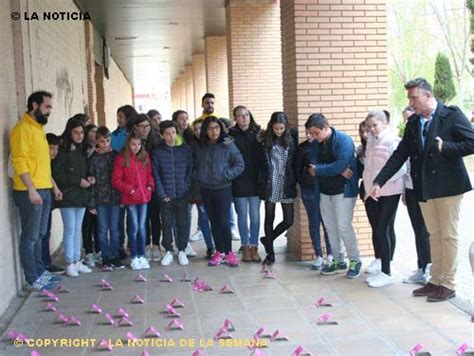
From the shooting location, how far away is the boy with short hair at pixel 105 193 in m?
7.23

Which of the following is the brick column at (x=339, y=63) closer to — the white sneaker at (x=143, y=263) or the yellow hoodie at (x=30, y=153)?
the white sneaker at (x=143, y=263)

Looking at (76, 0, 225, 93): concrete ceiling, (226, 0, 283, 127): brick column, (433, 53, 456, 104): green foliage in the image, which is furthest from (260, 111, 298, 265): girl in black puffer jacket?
(433, 53, 456, 104): green foliage

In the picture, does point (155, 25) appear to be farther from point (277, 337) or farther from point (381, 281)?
point (277, 337)

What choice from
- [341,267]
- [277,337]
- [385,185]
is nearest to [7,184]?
[277,337]

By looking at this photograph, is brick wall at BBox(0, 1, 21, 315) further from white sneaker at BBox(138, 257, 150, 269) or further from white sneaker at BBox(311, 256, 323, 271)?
white sneaker at BBox(311, 256, 323, 271)

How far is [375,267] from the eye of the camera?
6.72m

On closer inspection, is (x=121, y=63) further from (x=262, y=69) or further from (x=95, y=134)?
(x=95, y=134)

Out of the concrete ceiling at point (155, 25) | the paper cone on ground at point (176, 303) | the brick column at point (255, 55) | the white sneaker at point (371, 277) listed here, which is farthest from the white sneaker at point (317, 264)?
the concrete ceiling at point (155, 25)

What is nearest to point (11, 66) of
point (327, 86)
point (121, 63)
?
point (327, 86)

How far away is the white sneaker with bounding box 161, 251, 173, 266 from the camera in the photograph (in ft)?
24.9

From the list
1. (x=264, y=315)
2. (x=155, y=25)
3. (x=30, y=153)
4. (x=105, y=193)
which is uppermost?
(x=155, y=25)

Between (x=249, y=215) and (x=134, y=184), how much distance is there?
143 centimetres

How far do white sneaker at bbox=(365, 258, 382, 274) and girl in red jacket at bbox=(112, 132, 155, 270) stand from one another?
263 cm

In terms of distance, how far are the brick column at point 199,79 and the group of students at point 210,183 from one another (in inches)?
609
